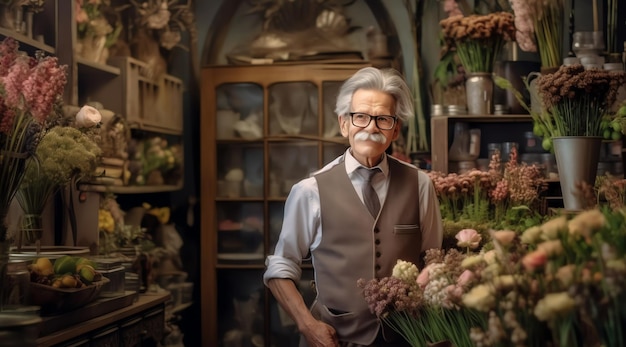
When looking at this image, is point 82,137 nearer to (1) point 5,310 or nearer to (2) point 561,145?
(1) point 5,310

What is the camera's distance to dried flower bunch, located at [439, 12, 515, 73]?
13.9 feet

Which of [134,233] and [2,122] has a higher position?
→ [2,122]

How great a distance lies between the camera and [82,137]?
327cm

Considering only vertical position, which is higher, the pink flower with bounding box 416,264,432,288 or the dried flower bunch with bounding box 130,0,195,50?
the dried flower bunch with bounding box 130,0,195,50

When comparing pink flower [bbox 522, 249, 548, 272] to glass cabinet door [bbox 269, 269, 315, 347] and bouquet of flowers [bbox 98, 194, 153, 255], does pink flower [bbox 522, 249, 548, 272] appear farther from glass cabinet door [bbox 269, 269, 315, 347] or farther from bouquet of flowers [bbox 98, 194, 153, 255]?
glass cabinet door [bbox 269, 269, 315, 347]

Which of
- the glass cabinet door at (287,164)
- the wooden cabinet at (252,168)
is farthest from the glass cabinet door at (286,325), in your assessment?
the glass cabinet door at (287,164)

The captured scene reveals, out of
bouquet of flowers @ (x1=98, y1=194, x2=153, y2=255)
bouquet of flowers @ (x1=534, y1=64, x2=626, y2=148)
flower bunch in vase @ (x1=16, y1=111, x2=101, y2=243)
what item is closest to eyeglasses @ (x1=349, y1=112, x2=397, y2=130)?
bouquet of flowers @ (x1=534, y1=64, x2=626, y2=148)

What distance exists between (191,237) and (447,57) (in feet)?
7.15

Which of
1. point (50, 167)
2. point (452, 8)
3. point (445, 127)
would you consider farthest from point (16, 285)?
point (452, 8)

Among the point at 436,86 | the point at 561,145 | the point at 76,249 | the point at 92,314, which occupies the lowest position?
the point at 92,314

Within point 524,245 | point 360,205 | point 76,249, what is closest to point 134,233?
point 76,249

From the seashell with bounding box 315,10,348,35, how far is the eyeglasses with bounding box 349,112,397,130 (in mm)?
3150

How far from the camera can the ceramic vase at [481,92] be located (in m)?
4.35

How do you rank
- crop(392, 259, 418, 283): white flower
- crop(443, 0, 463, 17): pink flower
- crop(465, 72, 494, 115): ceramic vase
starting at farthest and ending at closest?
crop(443, 0, 463, 17): pink flower < crop(465, 72, 494, 115): ceramic vase < crop(392, 259, 418, 283): white flower
